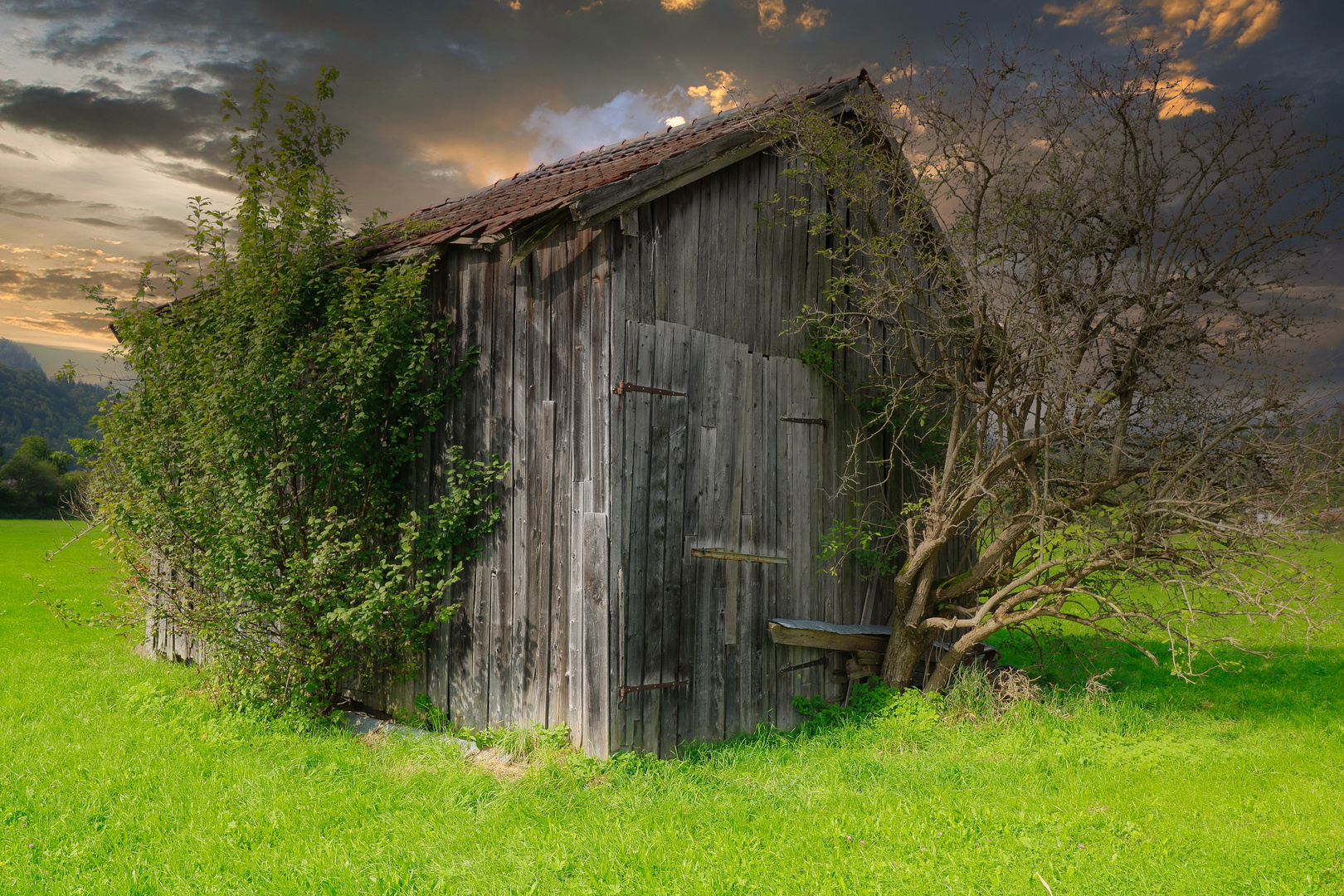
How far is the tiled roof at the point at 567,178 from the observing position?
21.9ft

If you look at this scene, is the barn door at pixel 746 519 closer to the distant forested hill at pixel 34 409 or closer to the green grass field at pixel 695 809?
the green grass field at pixel 695 809

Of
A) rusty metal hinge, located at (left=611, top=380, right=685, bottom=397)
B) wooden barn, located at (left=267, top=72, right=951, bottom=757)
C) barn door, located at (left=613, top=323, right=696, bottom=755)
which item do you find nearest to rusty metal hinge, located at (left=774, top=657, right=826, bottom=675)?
wooden barn, located at (left=267, top=72, right=951, bottom=757)

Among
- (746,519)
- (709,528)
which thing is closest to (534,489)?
(709,528)

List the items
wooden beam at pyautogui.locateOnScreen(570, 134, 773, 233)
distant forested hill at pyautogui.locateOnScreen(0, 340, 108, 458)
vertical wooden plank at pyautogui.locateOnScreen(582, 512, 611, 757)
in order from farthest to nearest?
distant forested hill at pyautogui.locateOnScreen(0, 340, 108, 458) < vertical wooden plank at pyautogui.locateOnScreen(582, 512, 611, 757) < wooden beam at pyautogui.locateOnScreen(570, 134, 773, 233)

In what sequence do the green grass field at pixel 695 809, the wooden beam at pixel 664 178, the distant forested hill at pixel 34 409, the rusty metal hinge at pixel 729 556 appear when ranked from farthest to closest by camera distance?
the distant forested hill at pixel 34 409 → the rusty metal hinge at pixel 729 556 → the wooden beam at pixel 664 178 → the green grass field at pixel 695 809

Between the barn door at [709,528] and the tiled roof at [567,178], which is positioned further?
the tiled roof at [567,178]

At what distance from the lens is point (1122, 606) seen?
25.6 feet

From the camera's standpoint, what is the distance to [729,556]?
725 cm

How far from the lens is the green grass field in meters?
4.53

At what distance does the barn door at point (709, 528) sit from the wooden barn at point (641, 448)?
0.8 inches

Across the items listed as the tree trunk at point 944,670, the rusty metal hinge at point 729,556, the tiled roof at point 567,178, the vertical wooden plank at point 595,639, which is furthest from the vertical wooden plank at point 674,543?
the tree trunk at point 944,670

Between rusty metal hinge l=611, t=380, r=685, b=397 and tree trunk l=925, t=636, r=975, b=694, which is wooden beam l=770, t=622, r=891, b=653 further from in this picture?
rusty metal hinge l=611, t=380, r=685, b=397

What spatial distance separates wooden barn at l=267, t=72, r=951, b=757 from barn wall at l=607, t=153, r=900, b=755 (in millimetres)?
22

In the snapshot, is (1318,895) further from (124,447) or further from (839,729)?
(124,447)
